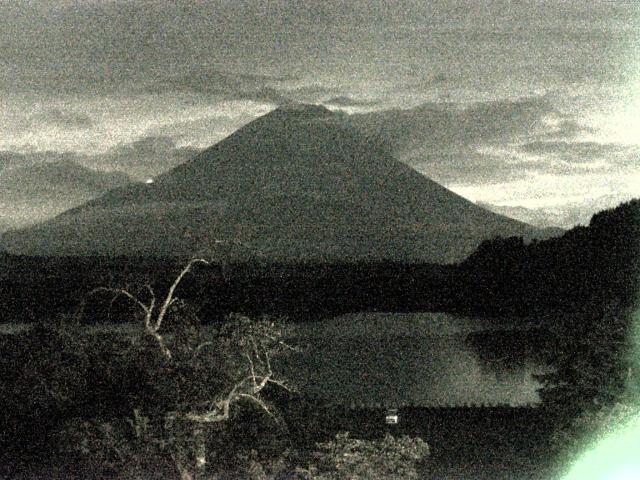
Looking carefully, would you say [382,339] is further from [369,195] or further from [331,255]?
[369,195]

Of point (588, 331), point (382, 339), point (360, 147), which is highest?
point (360, 147)

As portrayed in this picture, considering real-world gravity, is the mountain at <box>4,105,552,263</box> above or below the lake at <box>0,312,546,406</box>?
above

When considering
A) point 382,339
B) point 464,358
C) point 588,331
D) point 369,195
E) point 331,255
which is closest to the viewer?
point 588,331

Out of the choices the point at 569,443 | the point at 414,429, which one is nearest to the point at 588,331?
the point at 569,443

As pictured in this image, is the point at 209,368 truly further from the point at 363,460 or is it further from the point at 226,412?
the point at 363,460

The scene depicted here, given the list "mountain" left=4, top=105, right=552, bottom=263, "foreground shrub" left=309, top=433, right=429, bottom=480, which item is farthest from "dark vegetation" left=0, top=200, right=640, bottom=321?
"foreground shrub" left=309, top=433, right=429, bottom=480

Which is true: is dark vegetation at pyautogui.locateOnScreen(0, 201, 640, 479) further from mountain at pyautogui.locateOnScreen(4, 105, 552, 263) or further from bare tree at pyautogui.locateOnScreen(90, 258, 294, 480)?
mountain at pyautogui.locateOnScreen(4, 105, 552, 263)

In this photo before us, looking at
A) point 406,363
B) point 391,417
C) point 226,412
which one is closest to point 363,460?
point 226,412

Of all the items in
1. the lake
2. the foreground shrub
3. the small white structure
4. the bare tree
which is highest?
the bare tree
